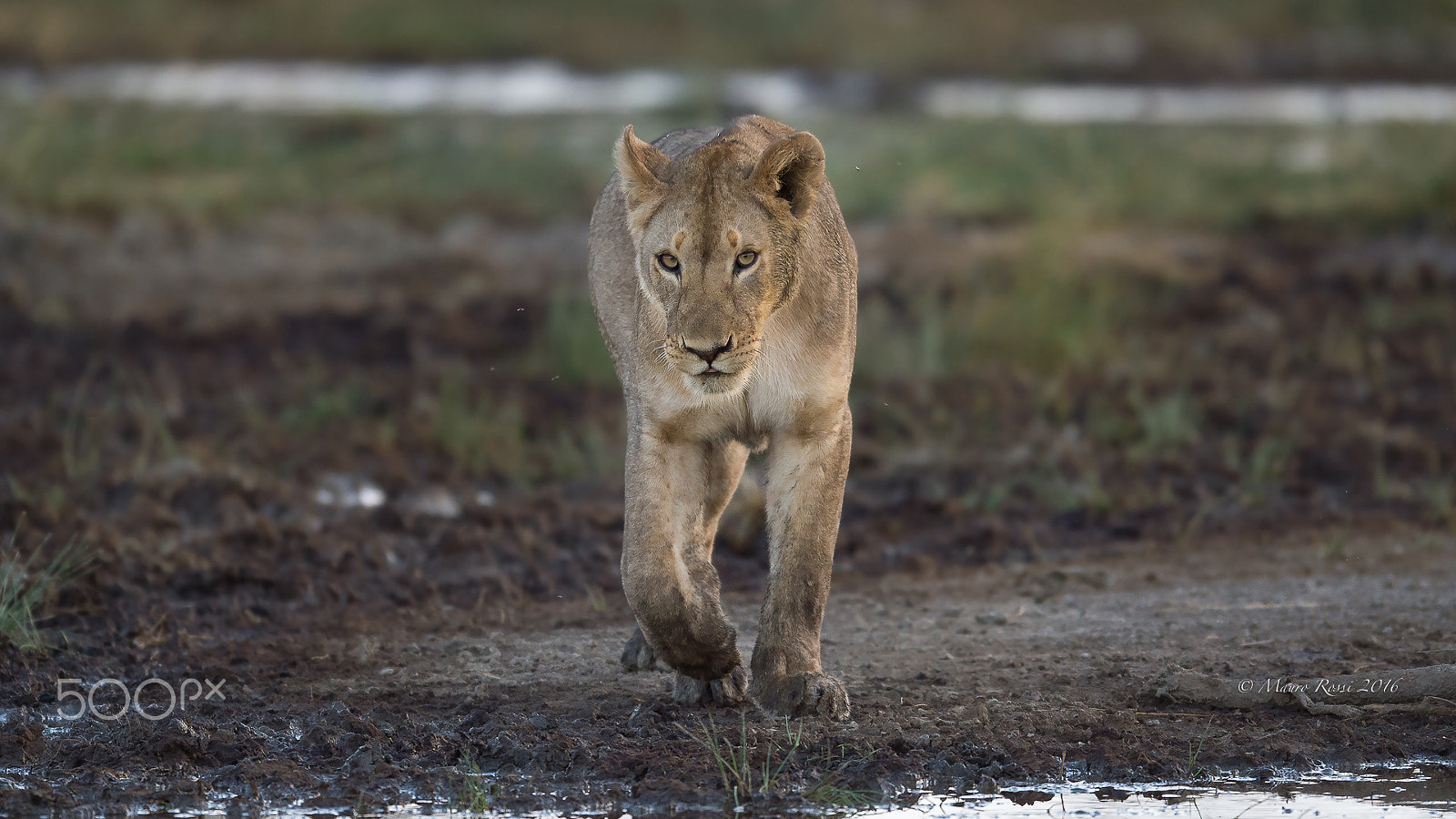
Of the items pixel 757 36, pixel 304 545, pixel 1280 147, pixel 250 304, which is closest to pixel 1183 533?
pixel 304 545

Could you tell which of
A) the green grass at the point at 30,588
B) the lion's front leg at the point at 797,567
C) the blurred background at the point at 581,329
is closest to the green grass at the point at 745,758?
the lion's front leg at the point at 797,567

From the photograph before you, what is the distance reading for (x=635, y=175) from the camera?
16.9 feet

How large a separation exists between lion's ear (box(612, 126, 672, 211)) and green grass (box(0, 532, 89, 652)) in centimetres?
258

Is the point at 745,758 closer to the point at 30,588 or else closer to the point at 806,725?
the point at 806,725

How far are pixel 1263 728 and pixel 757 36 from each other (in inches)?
984

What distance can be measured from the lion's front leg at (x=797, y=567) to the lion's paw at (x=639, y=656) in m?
0.63

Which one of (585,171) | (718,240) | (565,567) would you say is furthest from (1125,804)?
(585,171)

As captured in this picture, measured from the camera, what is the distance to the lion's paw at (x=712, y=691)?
543cm

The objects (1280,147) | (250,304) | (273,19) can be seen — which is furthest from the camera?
(273,19)

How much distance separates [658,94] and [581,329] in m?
13.1

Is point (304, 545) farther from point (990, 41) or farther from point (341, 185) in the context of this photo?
point (990, 41)

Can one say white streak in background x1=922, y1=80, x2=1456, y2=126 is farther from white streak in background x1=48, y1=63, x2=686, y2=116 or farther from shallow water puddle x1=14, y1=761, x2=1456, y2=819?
shallow water puddle x1=14, y1=761, x2=1456, y2=819

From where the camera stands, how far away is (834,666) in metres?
5.92

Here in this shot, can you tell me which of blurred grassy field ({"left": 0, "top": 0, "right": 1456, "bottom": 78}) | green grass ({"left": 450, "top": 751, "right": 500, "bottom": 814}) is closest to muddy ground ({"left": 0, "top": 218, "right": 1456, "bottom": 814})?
green grass ({"left": 450, "top": 751, "right": 500, "bottom": 814})
